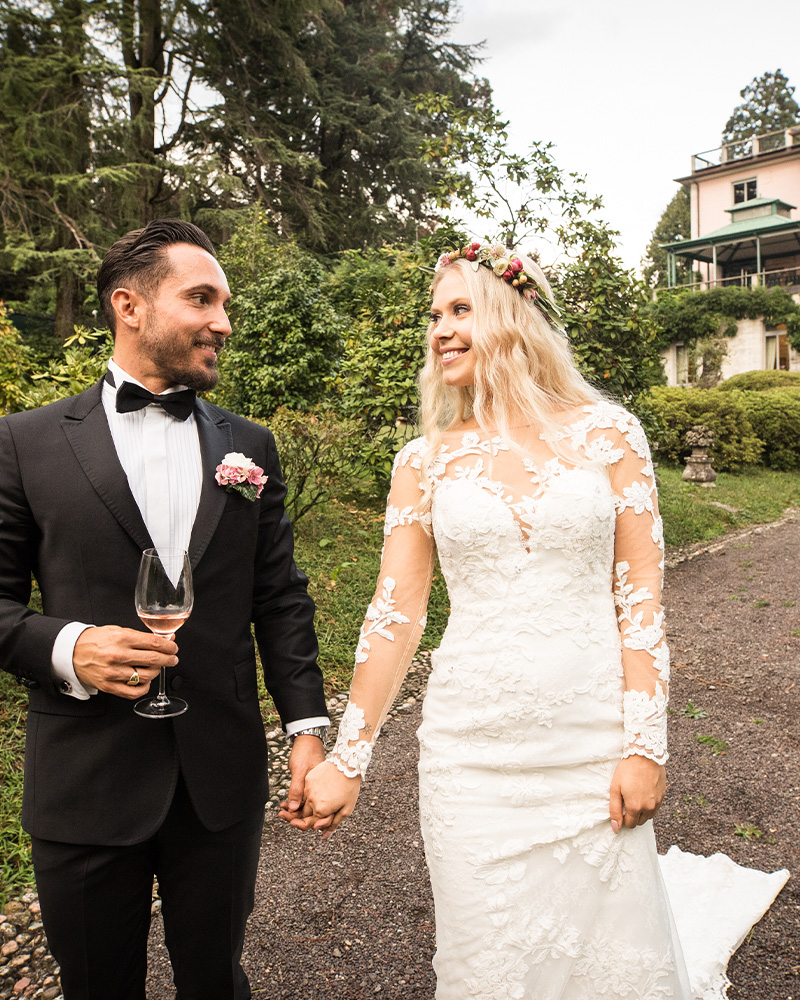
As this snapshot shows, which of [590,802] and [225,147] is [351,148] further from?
[590,802]

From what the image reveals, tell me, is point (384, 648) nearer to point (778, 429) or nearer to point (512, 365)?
point (512, 365)

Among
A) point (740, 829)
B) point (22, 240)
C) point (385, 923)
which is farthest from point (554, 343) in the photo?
point (22, 240)

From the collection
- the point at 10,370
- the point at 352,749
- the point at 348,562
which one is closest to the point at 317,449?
the point at 348,562

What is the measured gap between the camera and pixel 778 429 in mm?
17562

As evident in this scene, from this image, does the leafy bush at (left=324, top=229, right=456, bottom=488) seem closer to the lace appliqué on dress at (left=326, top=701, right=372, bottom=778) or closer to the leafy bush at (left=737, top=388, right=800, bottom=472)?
the lace appliqué on dress at (left=326, top=701, right=372, bottom=778)

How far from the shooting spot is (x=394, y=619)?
225 centimetres

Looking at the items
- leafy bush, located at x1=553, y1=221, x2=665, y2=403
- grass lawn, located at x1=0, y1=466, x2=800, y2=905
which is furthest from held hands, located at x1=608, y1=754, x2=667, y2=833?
leafy bush, located at x1=553, y1=221, x2=665, y2=403

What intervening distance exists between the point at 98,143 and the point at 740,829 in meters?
17.1

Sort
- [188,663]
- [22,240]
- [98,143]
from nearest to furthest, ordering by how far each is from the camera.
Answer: [188,663] → [22,240] → [98,143]

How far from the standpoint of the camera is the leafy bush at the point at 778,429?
1745 cm

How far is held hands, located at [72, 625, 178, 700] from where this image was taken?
5.60 feet

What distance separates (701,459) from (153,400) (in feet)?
46.8

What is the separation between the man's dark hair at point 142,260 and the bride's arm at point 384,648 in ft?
2.97

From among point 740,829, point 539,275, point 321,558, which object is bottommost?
point 740,829
